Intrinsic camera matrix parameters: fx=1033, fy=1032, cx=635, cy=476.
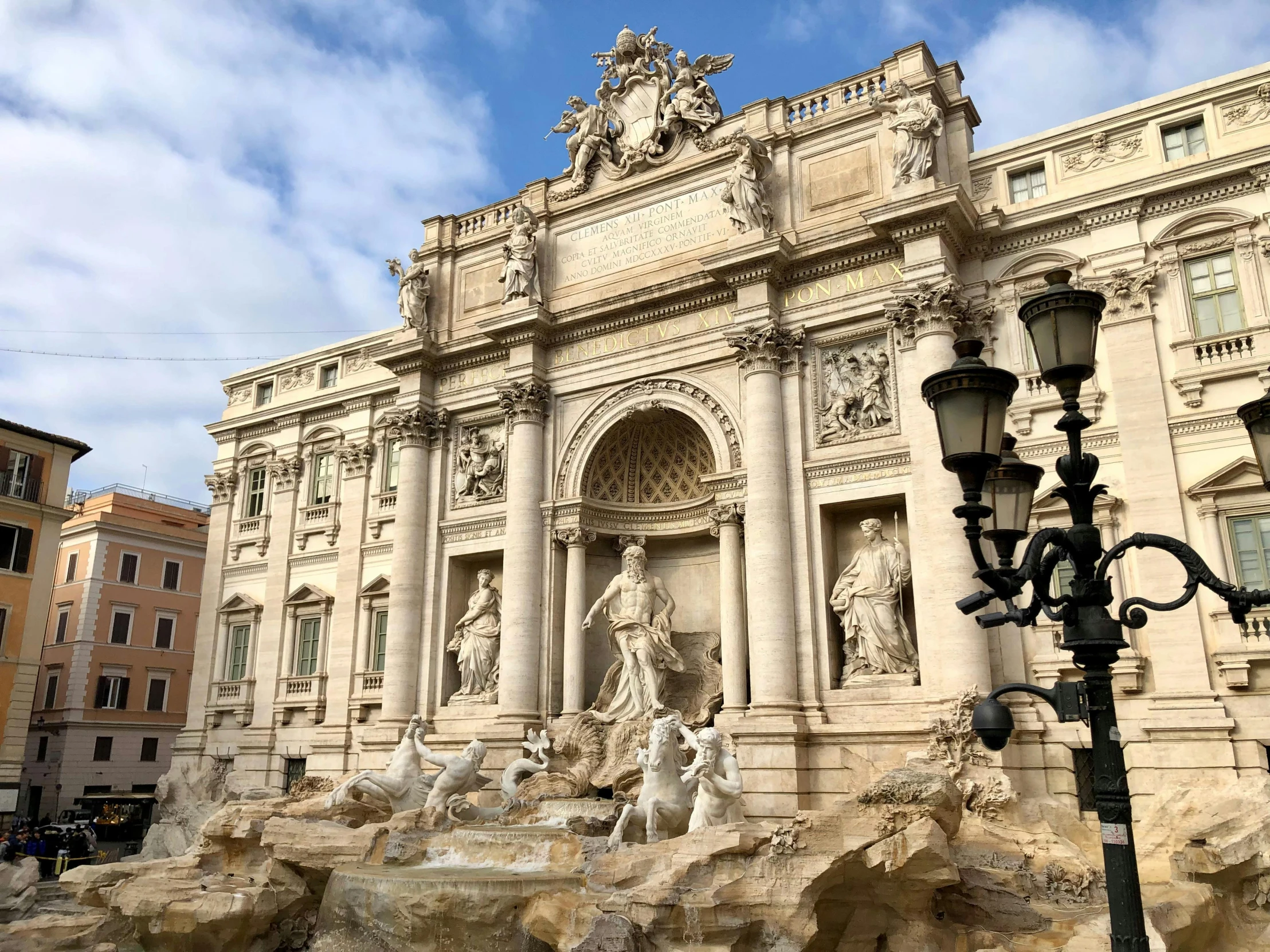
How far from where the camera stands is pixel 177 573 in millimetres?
42000

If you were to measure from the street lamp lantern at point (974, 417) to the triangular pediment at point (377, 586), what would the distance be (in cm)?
1997

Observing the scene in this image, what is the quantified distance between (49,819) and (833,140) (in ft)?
102

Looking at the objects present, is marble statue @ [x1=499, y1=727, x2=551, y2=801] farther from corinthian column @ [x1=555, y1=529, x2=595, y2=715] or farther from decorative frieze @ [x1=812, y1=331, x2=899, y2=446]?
decorative frieze @ [x1=812, y1=331, x2=899, y2=446]

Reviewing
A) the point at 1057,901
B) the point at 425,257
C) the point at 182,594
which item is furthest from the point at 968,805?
the point at 182,594

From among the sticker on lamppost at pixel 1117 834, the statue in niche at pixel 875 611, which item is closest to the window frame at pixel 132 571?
the statue in niche at pixel 875 611

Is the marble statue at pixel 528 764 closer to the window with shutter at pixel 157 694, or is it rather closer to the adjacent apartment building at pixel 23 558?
the adjacent apartment building at pixel 23 558

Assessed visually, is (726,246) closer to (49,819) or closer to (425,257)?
(425,257)

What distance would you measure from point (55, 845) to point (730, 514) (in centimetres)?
1877

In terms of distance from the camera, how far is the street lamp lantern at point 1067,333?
6.29 metres

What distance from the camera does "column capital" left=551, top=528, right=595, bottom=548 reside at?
70.2ft

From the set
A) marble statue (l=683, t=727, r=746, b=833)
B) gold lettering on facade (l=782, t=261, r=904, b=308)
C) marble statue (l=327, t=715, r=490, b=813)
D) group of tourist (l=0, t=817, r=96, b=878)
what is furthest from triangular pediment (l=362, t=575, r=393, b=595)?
marble statue (l=683, t=727, r=746, b=833)

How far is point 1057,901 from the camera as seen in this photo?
44.3 ft

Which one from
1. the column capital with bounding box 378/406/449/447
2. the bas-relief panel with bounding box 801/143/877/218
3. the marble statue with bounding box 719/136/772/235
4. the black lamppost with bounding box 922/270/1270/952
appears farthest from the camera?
the column capital with bounding box 378/406/449/447

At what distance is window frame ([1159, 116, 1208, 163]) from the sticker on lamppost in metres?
15.3
